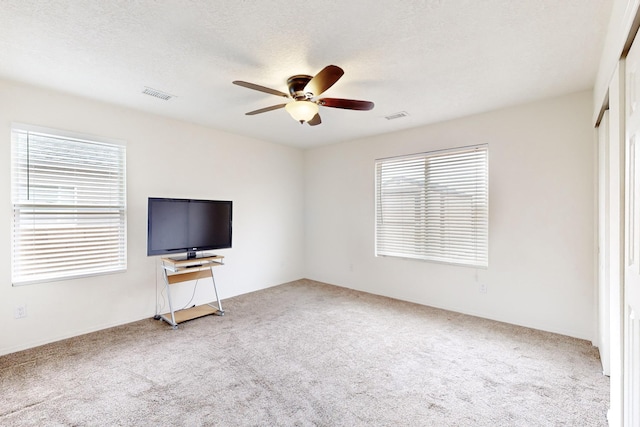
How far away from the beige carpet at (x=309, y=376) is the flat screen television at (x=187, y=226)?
931mm

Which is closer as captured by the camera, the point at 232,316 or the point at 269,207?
the point at 232,316

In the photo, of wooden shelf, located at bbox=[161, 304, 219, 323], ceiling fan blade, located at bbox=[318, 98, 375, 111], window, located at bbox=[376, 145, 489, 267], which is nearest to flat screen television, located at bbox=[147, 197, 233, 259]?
wooden shelf, located at bbox=[161, 304, 219, 323]

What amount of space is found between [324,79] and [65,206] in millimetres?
3009

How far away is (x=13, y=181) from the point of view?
2.82 meters

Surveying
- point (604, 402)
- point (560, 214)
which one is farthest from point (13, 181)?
point (560, 214)

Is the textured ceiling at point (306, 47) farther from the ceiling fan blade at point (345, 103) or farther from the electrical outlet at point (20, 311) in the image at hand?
the electrical outlet at point (20, 311)

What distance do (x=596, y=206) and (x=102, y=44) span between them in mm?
4553

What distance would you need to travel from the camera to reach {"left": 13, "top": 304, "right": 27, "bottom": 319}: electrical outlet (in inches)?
111

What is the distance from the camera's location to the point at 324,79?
213cm

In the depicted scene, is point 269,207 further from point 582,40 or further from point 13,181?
point 582,40

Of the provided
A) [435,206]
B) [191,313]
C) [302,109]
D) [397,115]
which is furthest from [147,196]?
[435,206]

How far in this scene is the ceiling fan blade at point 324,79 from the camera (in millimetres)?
1993

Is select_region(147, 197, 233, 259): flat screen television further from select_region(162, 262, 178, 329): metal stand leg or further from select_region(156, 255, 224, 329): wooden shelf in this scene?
select_region(162, 262, 178, 329): metal stand leg

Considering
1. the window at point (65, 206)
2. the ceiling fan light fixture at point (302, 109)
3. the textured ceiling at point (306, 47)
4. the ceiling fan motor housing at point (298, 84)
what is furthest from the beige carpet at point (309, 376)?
the textured ceiling at point (306, 47)
